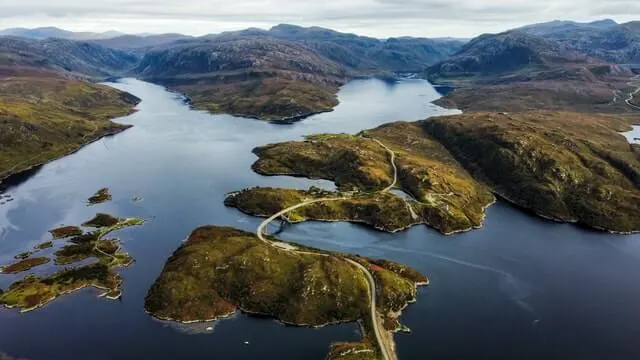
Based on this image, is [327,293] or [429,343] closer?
[429,343]

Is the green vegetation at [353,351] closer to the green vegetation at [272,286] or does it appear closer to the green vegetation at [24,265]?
the green vegetation at [272,286]

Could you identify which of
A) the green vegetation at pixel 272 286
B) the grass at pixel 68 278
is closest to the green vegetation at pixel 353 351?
the green vegetation at pixel 272 286

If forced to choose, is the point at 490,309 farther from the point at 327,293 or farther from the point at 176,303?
the point at 176,303

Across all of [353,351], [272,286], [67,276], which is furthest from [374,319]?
[67,276]

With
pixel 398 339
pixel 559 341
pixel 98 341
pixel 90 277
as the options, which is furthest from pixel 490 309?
pixel 90 277

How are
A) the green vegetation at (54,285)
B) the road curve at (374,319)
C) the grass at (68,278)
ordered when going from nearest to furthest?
the road curve at (374,319) → the green vegetation at (54,285) → the grass at (68,278)

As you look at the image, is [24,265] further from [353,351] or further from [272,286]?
[353,351]
